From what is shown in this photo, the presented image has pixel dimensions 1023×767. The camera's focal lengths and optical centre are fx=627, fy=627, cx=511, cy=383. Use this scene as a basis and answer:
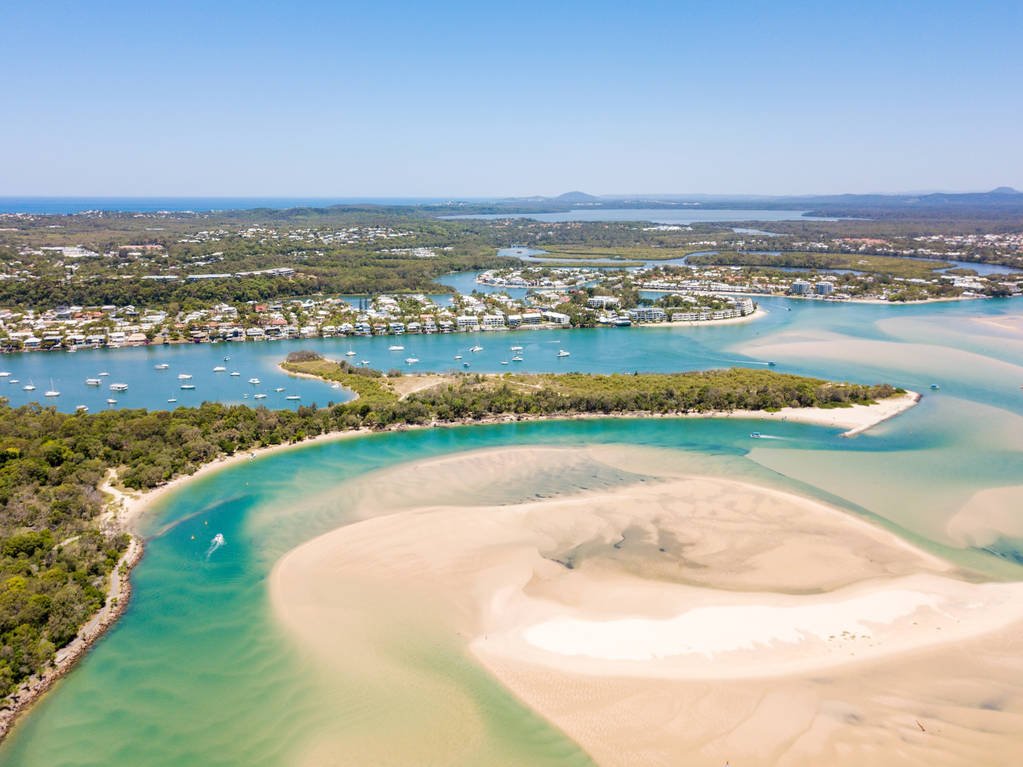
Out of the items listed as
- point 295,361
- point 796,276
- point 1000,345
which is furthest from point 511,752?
point 796,276

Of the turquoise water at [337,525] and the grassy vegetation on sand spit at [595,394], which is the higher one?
the grassy vegetation on sand spit at [595,394]

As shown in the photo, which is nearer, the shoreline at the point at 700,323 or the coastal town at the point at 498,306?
the coastal town at the point at 498,306

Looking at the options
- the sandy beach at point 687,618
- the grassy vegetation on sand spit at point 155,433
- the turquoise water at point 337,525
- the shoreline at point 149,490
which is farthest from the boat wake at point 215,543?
the sandy beach at point 687,618

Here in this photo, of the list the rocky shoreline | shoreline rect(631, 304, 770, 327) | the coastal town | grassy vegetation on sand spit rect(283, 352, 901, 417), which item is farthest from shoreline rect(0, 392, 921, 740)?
shoreline rect(631, 304, 770, 327)

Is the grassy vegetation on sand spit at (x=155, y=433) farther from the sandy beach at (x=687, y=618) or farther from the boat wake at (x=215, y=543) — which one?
the sandy beach at (x=687, y=618)

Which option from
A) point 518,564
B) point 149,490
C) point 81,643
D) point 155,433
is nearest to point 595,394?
point 518,564

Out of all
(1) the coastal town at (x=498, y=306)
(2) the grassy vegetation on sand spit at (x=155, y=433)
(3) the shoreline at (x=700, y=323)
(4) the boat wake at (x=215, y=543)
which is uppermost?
(1) the coastal town at (x=498, y=306)

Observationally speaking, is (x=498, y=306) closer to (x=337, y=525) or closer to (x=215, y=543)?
(x=337, y=525)
